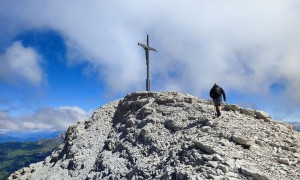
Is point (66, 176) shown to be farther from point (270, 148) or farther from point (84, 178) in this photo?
point (270, 148)

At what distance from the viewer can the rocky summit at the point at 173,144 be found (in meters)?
18.5

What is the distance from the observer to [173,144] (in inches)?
961

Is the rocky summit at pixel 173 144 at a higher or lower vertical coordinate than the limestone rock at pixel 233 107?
lower

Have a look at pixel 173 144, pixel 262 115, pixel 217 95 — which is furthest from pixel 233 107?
pixel 173 144

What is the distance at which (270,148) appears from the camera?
20.7 metres

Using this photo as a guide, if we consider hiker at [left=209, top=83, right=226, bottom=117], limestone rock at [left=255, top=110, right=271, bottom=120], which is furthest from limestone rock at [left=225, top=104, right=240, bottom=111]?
hiker at [left=209, top=83, right=226, bottom=117]

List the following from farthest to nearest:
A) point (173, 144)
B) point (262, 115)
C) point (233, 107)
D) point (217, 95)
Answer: point (233, 107), point (262, 115), point (217, 95), point (173, 144)

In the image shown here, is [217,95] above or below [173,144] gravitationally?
above

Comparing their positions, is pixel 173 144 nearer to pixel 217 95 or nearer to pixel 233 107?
pixel 217 95

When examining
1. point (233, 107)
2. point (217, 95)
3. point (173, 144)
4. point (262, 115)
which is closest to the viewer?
point (173, 144)

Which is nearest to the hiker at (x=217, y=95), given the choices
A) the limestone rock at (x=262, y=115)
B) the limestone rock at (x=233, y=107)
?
the limestone rock at (x=233, y=107)

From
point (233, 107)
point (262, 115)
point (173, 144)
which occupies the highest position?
point (233, 107)

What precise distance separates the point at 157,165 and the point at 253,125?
8711 millimetres

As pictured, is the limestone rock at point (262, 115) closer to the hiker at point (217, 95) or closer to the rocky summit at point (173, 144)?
the rocky summit at point (173, 144)
